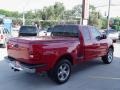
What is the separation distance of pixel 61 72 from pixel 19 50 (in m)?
1.45

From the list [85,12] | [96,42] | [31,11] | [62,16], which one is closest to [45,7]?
[62,16]

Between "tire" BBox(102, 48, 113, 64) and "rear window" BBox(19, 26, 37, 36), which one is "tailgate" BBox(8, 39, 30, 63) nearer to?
"tire" BBox(102, 48, 113, 64)

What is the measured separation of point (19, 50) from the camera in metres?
6.59

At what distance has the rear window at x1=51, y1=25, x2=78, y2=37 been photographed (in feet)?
26.3

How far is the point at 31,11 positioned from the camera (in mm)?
71000

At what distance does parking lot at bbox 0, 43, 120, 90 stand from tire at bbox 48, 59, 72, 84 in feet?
0.56

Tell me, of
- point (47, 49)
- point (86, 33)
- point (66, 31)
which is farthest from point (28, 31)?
point (47, 49)

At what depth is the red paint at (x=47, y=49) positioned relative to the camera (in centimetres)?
613

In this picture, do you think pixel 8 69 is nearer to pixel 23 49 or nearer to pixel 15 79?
pixel 15 79

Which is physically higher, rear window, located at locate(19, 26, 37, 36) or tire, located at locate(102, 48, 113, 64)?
rear window, located at locate(19, 26, 37, 36)

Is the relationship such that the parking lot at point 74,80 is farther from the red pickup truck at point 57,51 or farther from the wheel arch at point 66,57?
the wheel arch at point 66,57

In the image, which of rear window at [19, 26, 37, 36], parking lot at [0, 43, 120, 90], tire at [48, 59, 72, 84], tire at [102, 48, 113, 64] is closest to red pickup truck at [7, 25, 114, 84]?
tire at [48, 59, 72, 84]

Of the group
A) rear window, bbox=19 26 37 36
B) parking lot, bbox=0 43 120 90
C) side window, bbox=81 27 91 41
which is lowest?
parking lot, bbox=0 43 120 90

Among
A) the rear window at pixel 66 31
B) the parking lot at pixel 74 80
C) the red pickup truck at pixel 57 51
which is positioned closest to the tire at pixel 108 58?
the parking lot at pixel 74 80
